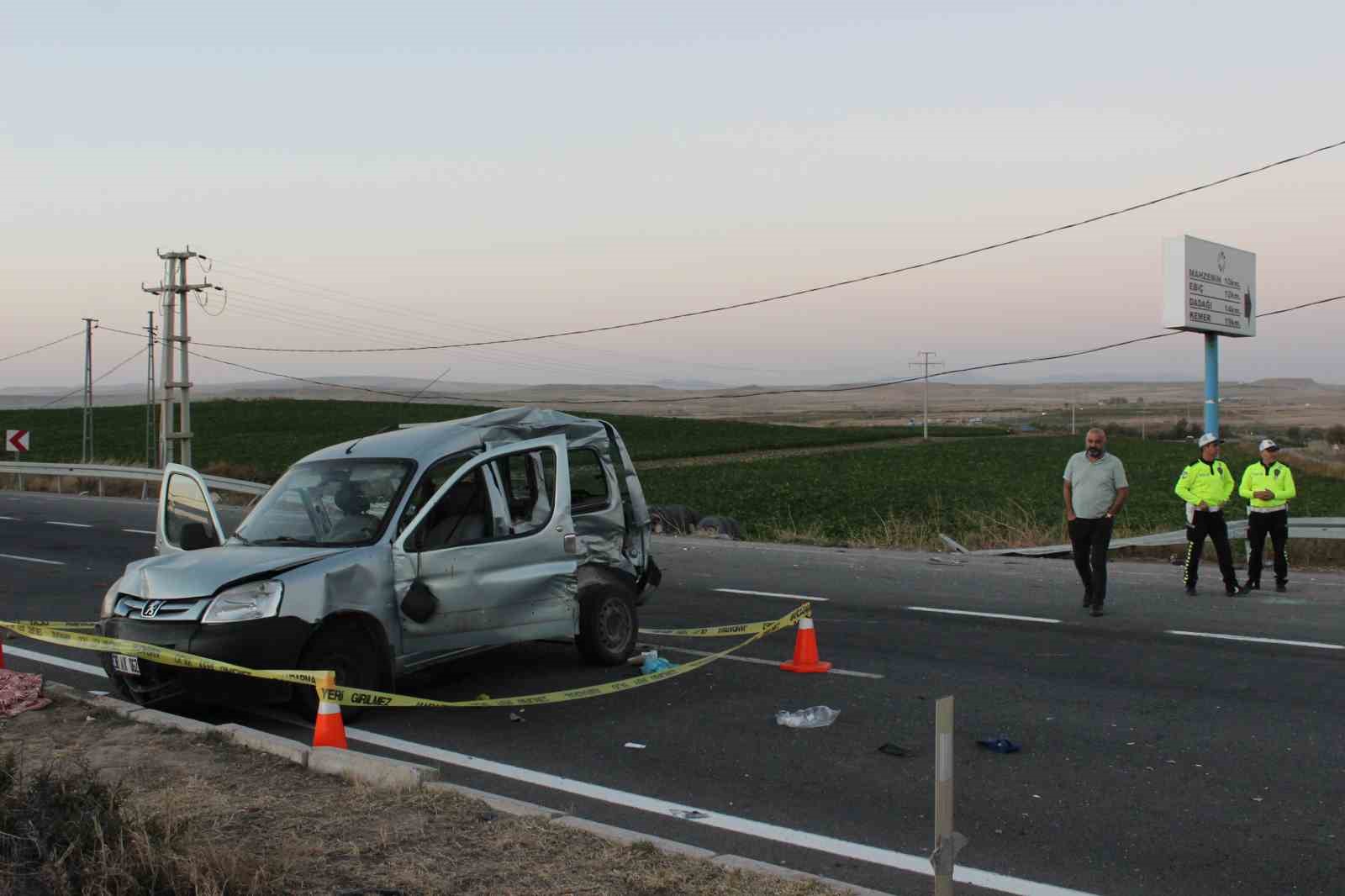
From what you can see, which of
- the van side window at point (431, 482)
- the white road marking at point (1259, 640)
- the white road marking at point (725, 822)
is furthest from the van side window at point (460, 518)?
the white road marking at point (1259, 640)

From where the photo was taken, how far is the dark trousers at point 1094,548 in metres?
12.4

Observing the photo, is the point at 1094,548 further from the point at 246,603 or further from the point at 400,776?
the point at 400,776

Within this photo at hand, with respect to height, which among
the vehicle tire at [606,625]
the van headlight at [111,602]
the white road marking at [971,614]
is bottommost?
the white road marking at [971,614]

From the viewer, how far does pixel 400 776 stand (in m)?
6.03

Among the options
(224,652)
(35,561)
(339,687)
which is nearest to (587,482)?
(339,687)

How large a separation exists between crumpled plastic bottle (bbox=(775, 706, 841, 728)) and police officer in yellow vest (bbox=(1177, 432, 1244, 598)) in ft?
23.9

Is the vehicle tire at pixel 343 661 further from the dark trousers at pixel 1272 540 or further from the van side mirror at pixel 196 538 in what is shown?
the dark trousers at pixel 1272 540

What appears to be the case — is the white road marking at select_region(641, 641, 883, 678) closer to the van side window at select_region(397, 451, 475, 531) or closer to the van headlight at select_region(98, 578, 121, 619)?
the van side window at select_region(397, 451, 475, 531)

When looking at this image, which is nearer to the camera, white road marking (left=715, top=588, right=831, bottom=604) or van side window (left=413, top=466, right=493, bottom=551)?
van side window (left=413, top=466, right=493, bottom=551)

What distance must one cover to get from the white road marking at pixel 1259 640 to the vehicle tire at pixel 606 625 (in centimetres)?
498

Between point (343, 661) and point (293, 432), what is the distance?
68.9 m

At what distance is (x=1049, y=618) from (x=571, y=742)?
649 centimetres

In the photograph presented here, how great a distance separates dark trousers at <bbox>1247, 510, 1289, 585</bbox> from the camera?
14031 mm

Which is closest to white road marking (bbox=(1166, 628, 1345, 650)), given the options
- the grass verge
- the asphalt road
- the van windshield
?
the asphalt road
